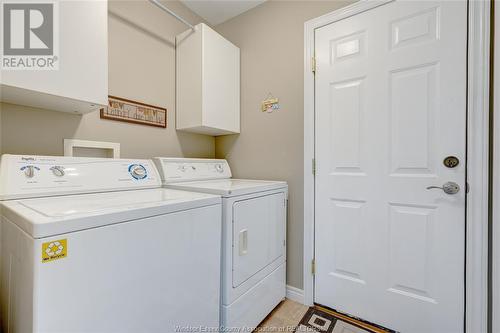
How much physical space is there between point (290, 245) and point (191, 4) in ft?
7.42

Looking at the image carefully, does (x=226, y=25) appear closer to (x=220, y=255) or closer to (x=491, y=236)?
(x=220, y=255)

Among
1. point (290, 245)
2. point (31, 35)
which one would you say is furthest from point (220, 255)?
point (31, 35)

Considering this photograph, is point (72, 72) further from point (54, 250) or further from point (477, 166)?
point (477, 166)

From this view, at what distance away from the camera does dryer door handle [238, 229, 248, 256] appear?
1.30m

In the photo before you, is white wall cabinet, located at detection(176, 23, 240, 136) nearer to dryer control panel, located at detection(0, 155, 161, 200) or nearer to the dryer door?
dryer control panel, located at detection(0, 155, 161, 200)

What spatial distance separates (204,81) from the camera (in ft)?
5.79

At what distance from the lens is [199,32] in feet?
5.82

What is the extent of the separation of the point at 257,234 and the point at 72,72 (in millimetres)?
1343

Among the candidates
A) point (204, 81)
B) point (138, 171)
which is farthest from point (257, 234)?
point (204, 81)

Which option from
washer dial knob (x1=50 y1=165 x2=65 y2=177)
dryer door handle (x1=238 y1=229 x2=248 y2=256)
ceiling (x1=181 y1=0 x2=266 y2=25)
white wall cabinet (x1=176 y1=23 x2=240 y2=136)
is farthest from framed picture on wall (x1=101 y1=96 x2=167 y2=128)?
dryer door handle (x1=238 y1=229 x2=248 y2=256)

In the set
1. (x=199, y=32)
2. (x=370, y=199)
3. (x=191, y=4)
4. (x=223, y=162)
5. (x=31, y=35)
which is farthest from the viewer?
(x=223, y=162)

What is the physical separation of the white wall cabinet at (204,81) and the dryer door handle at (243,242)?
918 mm

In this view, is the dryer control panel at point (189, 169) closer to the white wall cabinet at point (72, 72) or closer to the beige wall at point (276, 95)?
the beige wall at point (276, 95)

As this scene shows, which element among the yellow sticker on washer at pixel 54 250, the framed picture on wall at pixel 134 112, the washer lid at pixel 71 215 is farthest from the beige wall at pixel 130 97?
the yellow sticker on washer at pixel 54 250
